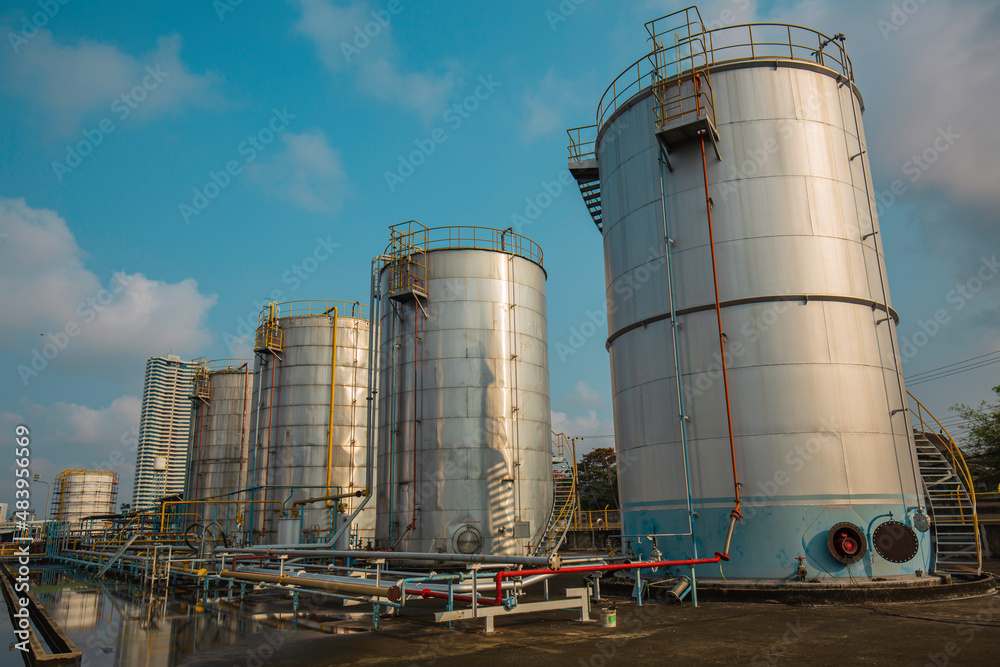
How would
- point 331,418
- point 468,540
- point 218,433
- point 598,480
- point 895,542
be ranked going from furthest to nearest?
point 598,480
point 218,433
point 331,418
point 468,540
point 895,542

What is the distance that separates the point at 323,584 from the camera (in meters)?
10.9

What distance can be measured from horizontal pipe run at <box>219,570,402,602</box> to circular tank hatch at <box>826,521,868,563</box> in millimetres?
7762

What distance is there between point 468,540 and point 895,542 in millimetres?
12066

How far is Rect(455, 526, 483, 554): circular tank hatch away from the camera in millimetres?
19969

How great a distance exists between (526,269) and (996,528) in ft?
58.2

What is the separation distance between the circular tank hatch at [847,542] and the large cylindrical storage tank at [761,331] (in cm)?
4

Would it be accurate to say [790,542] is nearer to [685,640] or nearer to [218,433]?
[685,640]

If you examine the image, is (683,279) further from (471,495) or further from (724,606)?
(471,495)

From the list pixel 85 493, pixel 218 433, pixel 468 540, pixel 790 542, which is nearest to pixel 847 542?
pixel 790 542

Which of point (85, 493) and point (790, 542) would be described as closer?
point (790, 542)

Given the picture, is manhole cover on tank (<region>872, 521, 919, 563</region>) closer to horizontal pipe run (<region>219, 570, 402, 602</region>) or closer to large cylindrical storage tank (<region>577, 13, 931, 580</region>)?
large cylindrical storage tank (<region>577, 13, 931, 580</region>)

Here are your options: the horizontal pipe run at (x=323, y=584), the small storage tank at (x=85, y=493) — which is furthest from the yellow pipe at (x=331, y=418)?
the small storage tank at (x=85, y=493)

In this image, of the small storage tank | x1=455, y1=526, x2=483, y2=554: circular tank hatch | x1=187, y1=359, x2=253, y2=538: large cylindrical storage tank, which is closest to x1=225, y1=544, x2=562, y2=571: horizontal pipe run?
x1=455, y1=526, x2=483, y2=554: circular tank hatch

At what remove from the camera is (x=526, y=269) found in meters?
24.3
